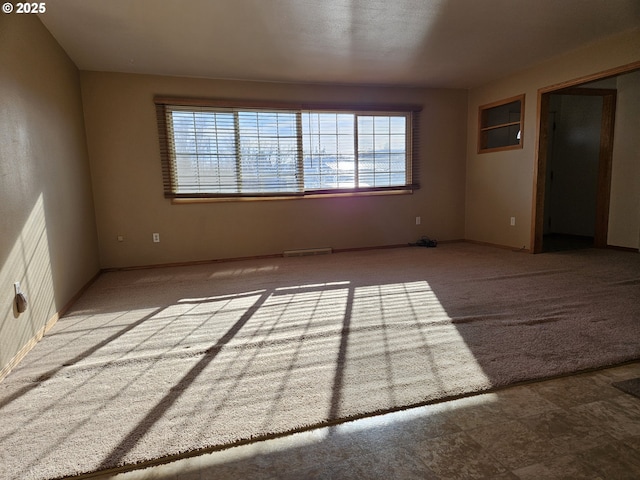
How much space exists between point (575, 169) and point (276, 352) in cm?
600

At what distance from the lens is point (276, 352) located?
220 centimetres

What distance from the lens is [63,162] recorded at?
3.37 m

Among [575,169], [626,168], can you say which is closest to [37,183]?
[626,168]

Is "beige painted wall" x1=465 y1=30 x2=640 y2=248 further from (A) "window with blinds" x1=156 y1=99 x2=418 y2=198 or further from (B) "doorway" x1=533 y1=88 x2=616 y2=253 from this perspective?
(A) "window with blinds" x1=156 y1=99 x2=418 y2=198

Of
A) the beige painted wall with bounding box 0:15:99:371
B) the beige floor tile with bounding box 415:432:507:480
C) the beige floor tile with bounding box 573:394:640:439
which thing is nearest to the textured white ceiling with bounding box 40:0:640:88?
the beige painted wall with bounding box 0:15:99:371

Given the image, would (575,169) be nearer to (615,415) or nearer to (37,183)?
(615,415)

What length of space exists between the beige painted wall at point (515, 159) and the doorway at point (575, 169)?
124 mm

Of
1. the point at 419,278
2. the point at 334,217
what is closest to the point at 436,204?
the point at 334,217

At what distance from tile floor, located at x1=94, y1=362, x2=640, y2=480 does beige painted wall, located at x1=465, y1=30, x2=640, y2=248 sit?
146 inches

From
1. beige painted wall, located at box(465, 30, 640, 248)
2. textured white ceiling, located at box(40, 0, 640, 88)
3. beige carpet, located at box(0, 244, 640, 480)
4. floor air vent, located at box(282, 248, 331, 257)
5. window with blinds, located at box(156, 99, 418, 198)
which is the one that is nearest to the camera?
beige carpet, located at box(0, 244, 640, 480)

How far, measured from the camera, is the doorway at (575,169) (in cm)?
484

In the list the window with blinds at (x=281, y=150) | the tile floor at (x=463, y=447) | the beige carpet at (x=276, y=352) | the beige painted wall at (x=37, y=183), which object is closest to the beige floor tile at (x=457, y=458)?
the tile floor at (x=463, y=447)

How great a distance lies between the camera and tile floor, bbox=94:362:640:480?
126 cm

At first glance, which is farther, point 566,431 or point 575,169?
point 575,169
